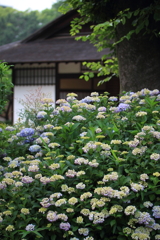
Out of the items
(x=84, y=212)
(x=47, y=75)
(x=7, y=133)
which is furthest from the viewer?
(x=47, y=75)

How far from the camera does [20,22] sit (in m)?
37.4

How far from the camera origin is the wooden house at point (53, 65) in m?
11.4

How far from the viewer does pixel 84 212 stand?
223cm

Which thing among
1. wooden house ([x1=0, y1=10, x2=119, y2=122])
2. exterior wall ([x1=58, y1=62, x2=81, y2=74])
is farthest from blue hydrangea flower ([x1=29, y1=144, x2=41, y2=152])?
exterior wall ([x1=58, y1=62, x2=81, y2=74])

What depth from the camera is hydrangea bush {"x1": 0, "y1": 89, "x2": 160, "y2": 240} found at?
2.22 meters

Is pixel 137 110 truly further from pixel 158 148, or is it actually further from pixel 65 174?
pixel 65 174

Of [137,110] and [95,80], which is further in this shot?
[95,80]

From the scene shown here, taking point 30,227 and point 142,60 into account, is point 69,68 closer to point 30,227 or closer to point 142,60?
point 142,60

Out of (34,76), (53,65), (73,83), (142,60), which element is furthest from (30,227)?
(73,83)

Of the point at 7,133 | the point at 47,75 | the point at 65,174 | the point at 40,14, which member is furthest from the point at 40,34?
the point at 40,14

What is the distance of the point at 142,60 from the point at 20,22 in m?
35.3

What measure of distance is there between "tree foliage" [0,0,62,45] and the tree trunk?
96.2 ft

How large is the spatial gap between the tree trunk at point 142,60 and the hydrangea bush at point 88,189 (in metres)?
1.51

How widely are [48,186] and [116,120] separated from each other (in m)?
1.05
